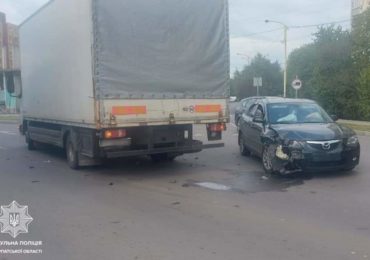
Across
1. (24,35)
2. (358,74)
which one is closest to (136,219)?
(24,35)

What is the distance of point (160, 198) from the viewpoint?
819cm

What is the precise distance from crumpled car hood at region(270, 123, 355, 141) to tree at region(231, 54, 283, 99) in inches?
2537

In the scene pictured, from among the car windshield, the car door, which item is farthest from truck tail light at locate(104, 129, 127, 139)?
the car windshield

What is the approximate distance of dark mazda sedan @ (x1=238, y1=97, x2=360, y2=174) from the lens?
9.20m

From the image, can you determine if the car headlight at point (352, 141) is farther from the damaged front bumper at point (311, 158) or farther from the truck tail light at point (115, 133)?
the truck tail light at point (115, 133)

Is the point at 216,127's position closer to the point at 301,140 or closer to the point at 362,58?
the point at 301,140

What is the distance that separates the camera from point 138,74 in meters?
9.92

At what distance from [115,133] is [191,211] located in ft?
10.1

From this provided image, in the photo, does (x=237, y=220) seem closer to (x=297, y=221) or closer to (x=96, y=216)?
(x=297, y=221)

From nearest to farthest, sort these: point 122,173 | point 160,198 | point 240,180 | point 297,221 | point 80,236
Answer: point 80,236 → point 297,221 → point 160,198 → point 240,180 → point 122,173

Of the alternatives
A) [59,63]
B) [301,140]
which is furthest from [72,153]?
[301,140]

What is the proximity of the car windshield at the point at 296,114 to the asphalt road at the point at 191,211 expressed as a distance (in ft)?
4.03

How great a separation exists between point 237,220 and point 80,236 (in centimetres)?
208

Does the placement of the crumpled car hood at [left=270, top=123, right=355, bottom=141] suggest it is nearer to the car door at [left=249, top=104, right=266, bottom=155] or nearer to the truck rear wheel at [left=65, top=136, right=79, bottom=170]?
the car door at [left=249, top=104, right=266, bottom=155]
